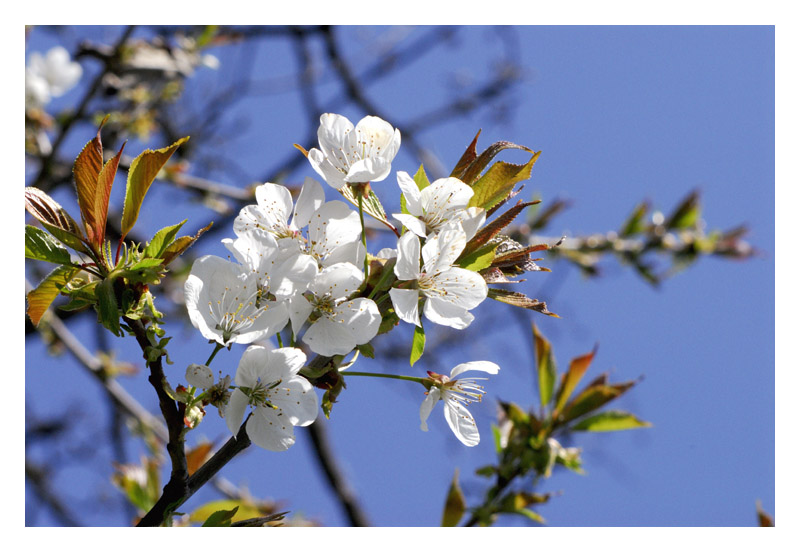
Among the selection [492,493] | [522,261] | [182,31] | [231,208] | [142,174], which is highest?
[182,31]

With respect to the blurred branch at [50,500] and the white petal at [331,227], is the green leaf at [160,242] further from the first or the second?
the blurred branch at [50,500]

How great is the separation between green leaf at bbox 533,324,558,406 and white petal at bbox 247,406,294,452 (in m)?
0.87

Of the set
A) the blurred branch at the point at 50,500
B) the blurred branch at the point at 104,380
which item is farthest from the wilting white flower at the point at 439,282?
the blurred branch at the point at 50,500

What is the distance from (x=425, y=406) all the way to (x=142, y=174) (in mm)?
521

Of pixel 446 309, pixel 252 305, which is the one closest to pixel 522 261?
pixel 446 309

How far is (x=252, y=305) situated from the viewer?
86cm

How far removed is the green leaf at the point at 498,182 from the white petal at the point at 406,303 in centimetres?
18

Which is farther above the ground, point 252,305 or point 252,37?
point 252,37

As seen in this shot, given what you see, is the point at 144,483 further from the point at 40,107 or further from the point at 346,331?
the point at 40,107

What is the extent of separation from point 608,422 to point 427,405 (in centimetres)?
80

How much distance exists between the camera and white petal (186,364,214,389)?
85 centimetres

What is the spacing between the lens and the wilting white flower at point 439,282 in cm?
85

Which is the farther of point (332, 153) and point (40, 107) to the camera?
point (40, 107)

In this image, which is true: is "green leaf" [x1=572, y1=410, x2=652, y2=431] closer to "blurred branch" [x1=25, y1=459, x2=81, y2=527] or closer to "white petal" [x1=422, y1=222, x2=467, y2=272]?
"white petal" [x1=422, y1=222, x2=467, y2=272]
